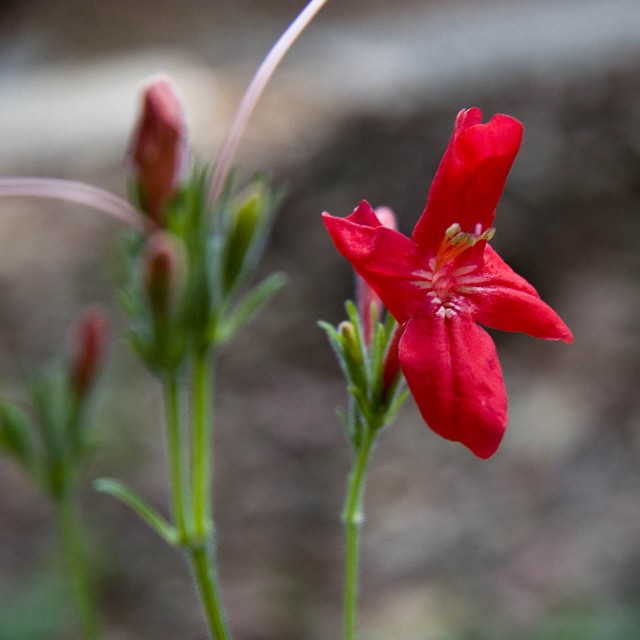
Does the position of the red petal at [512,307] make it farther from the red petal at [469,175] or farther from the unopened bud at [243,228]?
the unopened bud at [243,228]

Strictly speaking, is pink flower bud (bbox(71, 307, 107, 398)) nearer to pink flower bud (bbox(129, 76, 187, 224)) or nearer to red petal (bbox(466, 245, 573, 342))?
pink flower bud (bbox(129, 76, 187, 224))

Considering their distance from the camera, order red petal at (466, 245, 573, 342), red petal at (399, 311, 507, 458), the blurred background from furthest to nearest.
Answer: the blurred background < red petal at (466, 245, 573, 342) < red petal at (399, 311, 507, 458)

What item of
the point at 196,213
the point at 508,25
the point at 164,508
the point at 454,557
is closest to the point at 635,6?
the point at 508,25

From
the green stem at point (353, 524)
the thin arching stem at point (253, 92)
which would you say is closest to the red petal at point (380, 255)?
the green stem at point (353, 524)

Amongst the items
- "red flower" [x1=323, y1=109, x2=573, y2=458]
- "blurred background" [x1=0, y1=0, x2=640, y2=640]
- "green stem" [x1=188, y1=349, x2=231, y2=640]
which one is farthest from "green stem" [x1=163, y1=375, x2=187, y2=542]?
"blurred background" [x1=0, y1=0, x2=640, y2=640]

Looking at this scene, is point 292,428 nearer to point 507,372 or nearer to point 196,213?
point 507,372
